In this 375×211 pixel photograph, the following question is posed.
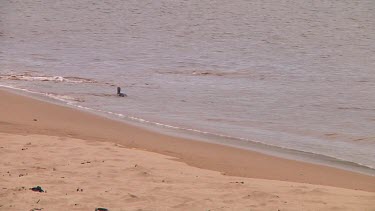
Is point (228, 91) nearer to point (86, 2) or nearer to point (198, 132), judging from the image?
point (198, 132)

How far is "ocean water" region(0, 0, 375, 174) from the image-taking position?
1195 centimetres

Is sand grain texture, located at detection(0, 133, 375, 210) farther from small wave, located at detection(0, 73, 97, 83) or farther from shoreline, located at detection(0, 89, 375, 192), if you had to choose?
small wave, located at detection(0, 73, 97, 83)

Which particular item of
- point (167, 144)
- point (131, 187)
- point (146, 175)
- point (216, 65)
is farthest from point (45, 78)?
point (131, 187)

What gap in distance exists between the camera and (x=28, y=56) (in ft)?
64.3

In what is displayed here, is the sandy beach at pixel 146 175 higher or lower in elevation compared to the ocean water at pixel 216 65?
higher

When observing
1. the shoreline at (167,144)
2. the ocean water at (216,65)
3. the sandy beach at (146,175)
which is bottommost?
the ocean water at (216,65)

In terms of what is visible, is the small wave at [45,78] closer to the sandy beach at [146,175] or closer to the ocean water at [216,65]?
the ocean water at [216,65]

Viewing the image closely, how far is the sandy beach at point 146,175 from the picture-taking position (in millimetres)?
6715

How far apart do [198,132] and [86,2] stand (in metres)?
25.5

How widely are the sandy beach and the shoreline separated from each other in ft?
0.05

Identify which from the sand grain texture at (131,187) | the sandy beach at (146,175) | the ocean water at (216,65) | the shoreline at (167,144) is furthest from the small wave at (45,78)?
the sand grain texture at (131,187)

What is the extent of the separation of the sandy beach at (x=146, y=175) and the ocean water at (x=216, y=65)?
1012mm

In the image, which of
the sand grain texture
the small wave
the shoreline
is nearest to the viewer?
the sand grain texture

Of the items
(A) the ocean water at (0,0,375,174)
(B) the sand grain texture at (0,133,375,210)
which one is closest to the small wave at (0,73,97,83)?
(A) the ocean water at (0,0,375,174)
